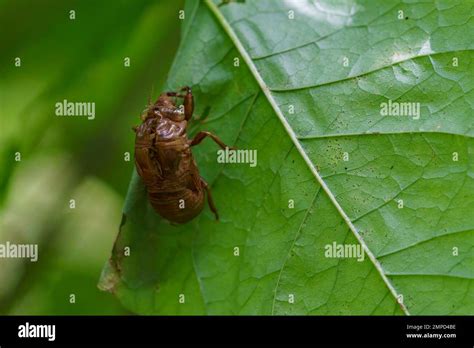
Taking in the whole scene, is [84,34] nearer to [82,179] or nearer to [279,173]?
[82,179]

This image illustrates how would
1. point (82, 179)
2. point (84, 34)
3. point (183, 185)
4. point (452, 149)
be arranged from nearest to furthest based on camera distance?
point (452, 149), point (183, 185), point (84, 34), point (82, 179)

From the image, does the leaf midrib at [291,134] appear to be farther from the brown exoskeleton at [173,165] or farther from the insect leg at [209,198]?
the insect leg at [209,198]

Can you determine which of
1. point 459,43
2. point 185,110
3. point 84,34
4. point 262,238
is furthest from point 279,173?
point 84,34

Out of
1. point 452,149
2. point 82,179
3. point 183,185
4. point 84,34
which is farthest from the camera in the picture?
point 82,179

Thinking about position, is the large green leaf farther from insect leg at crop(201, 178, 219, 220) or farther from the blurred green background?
the blurred green background

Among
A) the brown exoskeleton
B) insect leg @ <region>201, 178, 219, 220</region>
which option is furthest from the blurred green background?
insect leg @ <region>201, 178, 219, 220</region>

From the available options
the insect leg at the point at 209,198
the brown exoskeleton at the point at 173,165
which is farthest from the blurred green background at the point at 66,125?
the insect leg at the point at 209,198

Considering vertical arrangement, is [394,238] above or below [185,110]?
below
